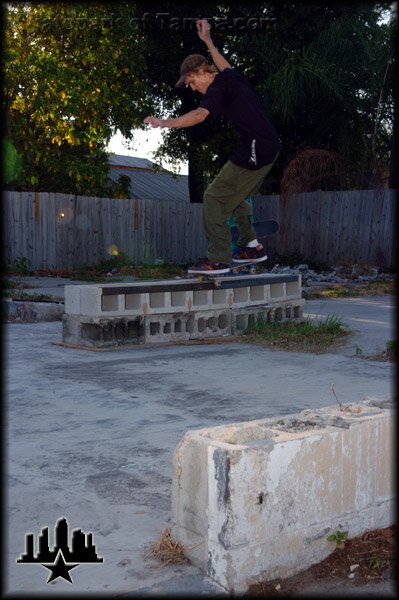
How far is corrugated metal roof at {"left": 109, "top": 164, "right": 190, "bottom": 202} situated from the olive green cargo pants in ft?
99.0

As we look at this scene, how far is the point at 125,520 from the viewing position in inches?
121

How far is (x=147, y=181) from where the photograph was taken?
138ft

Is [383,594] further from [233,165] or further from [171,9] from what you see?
[171,9]

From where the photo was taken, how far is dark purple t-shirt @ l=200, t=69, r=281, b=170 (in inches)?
254

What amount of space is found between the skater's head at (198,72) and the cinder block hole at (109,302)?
7.44 feet

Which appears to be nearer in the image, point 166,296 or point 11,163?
point 166,296

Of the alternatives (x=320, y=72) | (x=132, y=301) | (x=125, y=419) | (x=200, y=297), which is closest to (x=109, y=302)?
(x=132, y=301)

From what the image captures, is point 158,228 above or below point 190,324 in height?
above

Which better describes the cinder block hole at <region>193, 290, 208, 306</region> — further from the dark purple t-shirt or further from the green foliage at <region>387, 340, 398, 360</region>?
the green foliage at <region>387, 340, 398, 360</region>

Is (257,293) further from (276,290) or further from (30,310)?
(30,310)

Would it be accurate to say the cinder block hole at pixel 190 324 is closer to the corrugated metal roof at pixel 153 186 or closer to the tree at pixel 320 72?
the tree at pixel 320 72

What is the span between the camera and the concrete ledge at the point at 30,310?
9.82 meters

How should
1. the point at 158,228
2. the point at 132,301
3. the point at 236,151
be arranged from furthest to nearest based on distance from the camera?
the point at 158,228 → the point at 132,301 → the point at 236,151

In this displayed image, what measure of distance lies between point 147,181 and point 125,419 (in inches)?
1500
